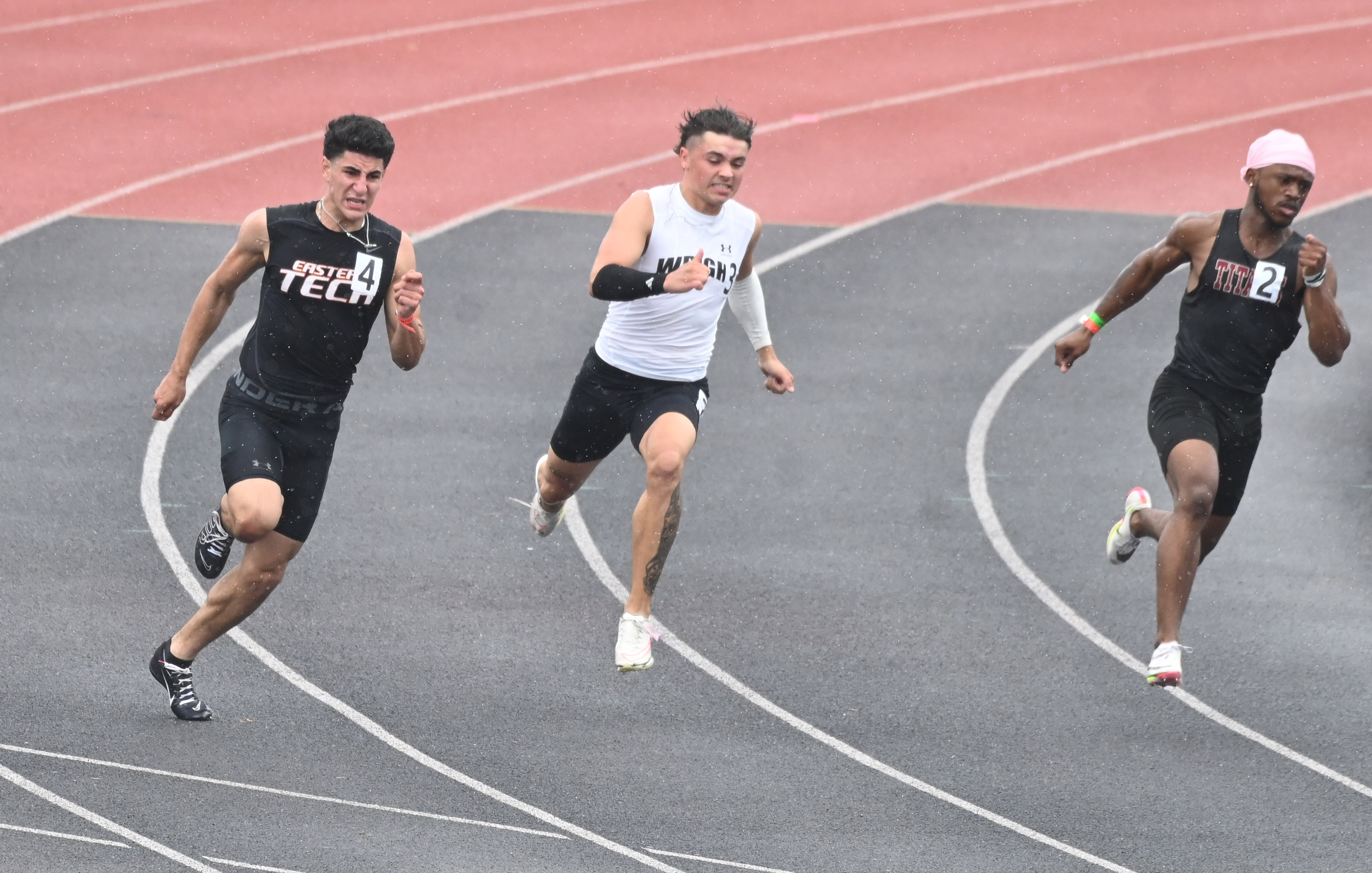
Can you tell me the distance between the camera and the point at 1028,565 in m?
11.2

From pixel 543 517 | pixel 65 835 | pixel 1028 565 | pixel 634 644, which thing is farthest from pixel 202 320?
pixel 1028 565

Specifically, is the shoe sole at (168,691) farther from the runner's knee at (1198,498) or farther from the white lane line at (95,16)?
the white lane line at (95,16)

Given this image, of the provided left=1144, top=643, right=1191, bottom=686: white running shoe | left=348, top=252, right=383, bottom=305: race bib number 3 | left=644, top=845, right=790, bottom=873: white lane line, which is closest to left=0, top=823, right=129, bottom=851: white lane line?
left=644, top=845, right=790, bottom=873: white lane line

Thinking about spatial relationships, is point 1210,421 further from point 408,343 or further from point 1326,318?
point 408,343

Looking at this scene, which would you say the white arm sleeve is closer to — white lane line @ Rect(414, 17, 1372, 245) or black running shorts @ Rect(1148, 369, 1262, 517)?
black running shorts @ Rect(1148, 369, 1262, 517)

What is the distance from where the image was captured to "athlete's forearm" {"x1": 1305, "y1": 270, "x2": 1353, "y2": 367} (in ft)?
26.4

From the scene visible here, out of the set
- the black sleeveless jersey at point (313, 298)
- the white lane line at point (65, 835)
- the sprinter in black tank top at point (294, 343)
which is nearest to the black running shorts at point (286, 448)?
the sprinter in black tank top at point (294, 343)

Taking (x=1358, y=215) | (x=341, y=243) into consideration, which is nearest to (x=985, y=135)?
(x=1358, y=215)

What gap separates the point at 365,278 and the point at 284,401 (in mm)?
614

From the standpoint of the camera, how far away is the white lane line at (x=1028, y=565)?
29.7ft

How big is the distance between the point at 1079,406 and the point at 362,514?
5199mm

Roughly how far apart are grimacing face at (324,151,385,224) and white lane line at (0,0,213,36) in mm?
14864

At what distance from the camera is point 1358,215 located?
1806cm

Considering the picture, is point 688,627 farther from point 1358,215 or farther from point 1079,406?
point 1358,215
